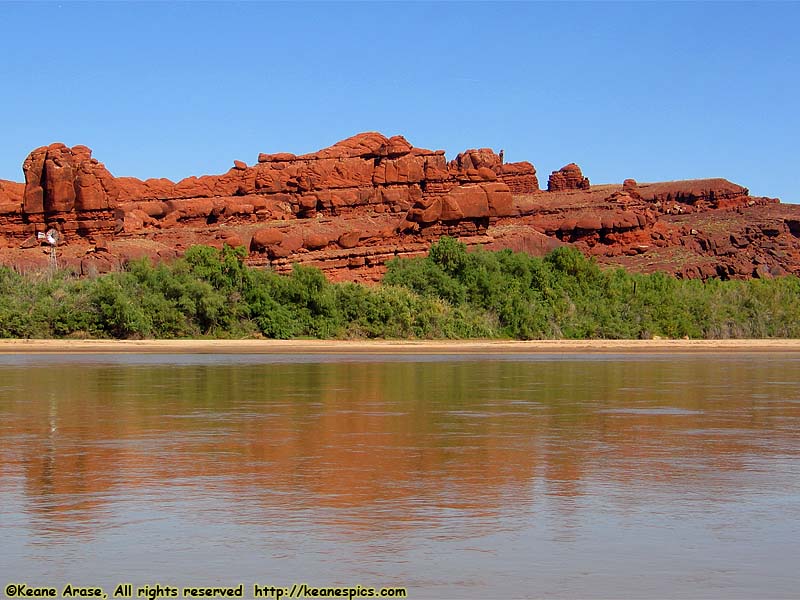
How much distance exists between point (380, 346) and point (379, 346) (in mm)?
53

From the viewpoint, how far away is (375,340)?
157ft

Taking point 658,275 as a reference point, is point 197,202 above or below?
above

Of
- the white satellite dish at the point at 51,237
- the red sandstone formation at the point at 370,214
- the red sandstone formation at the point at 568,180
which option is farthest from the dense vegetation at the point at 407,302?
the red sandstone formation at the point at 568,180

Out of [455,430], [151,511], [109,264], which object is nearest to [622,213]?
[109,264]

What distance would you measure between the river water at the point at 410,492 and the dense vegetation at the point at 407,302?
26.9m

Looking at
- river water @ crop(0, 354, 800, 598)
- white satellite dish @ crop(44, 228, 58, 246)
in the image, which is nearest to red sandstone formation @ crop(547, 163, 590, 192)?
white satellite dish @ crop(44, 228, 58, 246)

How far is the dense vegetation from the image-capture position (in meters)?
46.3

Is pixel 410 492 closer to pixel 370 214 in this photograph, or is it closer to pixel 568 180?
pixel 370 214

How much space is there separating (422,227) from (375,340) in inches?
1054

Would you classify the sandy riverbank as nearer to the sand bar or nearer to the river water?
the sand bar

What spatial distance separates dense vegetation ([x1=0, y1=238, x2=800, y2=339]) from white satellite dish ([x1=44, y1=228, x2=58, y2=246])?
17648 millimetres

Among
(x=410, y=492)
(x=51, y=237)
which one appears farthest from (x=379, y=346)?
(x=51, y=237)

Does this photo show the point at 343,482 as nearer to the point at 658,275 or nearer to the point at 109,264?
the point at 658,275

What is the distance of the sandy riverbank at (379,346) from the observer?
40750 mm
